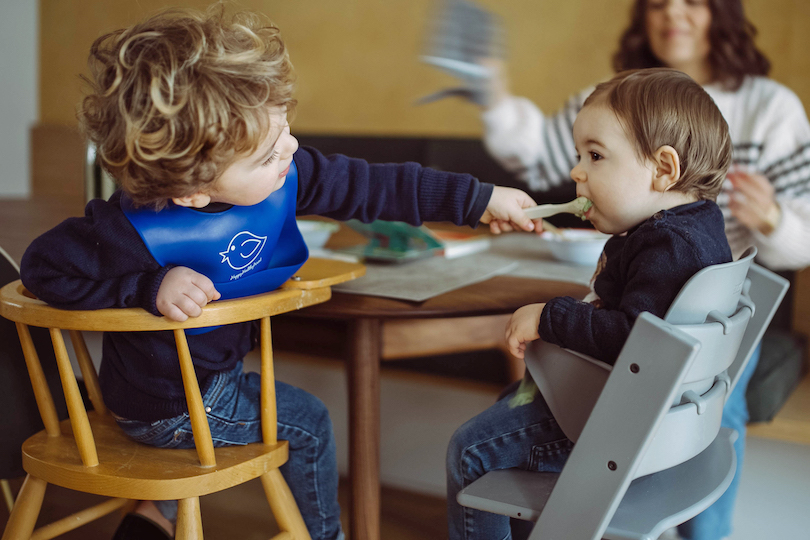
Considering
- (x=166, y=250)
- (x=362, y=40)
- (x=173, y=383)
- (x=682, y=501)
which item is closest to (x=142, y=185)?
(x=166, y=250)

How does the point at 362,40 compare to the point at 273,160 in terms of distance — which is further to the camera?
the point at 362,40

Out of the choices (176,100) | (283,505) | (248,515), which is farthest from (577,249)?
(248,515)

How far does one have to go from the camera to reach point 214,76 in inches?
35.1

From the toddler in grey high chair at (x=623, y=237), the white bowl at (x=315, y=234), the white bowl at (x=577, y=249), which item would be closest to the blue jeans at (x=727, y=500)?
the white bowl at (x=577, y=249)

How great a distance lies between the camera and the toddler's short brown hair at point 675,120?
0.95m

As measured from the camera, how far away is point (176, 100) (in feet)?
2.89

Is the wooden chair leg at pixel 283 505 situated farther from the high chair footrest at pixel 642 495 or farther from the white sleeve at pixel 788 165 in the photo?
the white sleeve at pixel 788 165

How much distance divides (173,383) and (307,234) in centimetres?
62

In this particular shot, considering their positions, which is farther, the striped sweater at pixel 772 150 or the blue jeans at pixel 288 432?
the striped sweater at pixel 772 150

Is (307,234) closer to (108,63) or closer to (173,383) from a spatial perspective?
(173,383)

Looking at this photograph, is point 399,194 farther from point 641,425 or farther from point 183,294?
point 641,425

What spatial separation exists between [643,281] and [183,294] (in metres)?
0.59

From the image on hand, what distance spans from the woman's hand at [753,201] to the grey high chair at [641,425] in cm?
65

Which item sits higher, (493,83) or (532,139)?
(493,83)
